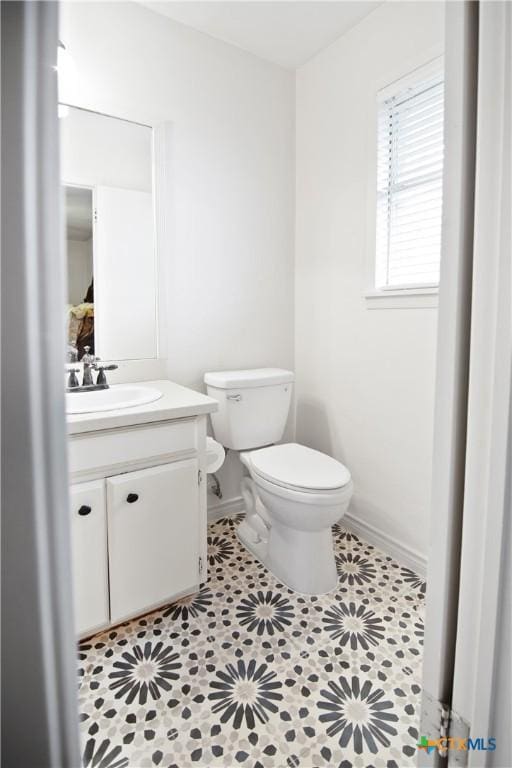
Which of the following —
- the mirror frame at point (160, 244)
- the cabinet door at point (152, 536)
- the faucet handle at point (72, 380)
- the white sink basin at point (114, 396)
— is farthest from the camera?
the mirror frame at point (160, 244)

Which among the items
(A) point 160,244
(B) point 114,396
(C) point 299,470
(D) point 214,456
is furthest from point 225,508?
(A) point 160,244

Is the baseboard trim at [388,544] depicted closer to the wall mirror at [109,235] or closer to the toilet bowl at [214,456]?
the toilet bowl at [214,456]

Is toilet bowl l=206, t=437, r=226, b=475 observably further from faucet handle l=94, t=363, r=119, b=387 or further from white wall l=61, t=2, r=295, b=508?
faucet handle l=94, t=363, r=119, b=387

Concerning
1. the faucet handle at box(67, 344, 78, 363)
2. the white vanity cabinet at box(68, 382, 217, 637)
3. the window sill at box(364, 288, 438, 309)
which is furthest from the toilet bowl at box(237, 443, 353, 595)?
the faucet handle at box(67, 344, 78, 363)

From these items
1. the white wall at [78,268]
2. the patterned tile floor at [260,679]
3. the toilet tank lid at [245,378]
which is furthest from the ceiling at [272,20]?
the patterned tile floor at [260,679]

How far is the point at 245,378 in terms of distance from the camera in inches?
79.1

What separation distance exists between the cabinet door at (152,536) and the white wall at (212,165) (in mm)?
692

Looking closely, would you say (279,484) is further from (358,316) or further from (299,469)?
(358,316)

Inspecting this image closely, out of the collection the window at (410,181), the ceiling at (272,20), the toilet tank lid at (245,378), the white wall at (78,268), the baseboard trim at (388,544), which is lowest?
the baseboard trim at (388,544)

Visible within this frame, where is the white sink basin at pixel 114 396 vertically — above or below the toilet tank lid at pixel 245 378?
below

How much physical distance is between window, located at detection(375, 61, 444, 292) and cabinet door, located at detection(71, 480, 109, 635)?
151 cm

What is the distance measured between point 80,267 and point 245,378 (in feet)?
2.87

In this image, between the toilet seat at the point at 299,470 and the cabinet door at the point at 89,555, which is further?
the toilet seat at the point at 299,470

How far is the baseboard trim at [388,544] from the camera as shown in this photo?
6.13 ft
